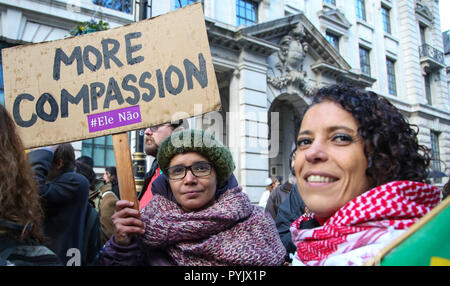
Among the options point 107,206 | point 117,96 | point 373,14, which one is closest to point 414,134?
point 117,96

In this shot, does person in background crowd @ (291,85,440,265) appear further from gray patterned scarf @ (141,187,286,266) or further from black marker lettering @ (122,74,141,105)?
black marker lettering @ (122,74,141,105)

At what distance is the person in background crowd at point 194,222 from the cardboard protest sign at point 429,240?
0.87m

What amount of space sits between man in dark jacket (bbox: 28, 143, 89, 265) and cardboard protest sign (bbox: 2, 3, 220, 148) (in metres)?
0.41

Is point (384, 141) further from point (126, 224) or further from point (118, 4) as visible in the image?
point (118, 4)

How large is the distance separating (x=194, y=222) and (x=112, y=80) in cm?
102

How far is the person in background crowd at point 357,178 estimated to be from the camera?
43.1 inches

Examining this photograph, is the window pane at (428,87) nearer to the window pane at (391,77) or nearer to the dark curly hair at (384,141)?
the window pane at (391,77)

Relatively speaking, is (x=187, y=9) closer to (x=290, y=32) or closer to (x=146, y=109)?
(x=146, y=109)

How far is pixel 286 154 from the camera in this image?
13.2 metres

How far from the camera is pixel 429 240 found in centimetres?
84

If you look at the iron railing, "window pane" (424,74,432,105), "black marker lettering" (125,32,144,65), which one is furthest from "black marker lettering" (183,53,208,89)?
"window pane" (424,74,432,105)

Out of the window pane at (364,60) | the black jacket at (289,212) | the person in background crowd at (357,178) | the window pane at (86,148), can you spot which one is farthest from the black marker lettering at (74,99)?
the window pane at (364,60)

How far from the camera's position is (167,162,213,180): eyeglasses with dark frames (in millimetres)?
1787
